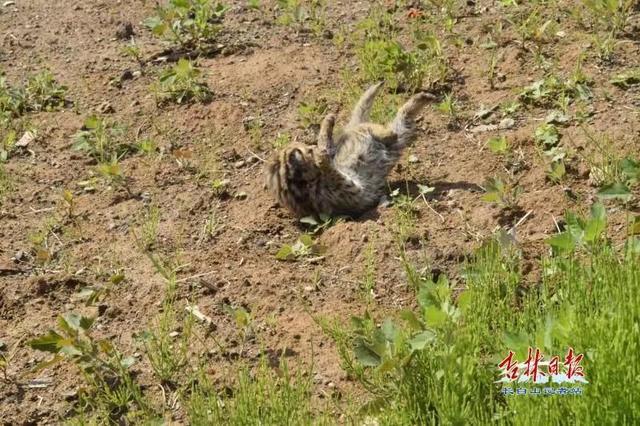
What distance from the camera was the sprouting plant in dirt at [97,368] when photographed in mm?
4562

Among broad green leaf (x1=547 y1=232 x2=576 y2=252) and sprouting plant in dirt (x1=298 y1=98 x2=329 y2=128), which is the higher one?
broad green leaf (x1=547 y1=232 x2=576 y2=252)

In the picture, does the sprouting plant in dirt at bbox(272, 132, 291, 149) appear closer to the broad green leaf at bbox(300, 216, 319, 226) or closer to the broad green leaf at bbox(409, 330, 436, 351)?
the broad green leaf at bbox(300, 216, 319, 226)

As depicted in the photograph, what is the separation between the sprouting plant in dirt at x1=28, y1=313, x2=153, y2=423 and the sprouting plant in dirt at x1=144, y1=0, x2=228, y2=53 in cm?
375

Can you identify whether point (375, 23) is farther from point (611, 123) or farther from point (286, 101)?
point (611, 123)

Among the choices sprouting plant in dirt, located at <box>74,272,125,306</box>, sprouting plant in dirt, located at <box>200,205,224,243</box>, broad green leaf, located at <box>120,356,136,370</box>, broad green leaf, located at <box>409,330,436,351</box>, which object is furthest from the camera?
sprouting plant in dirt, located at <box>200,205,224,243</box>

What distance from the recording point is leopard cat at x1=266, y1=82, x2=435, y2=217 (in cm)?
613

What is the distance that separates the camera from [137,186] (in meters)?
6.57

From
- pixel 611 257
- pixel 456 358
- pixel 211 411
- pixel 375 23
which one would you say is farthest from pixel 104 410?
pixel 375 23

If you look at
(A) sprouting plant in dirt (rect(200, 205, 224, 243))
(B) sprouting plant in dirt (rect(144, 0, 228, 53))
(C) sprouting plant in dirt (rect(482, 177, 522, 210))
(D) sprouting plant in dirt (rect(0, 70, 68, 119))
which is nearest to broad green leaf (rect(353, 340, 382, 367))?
(C) sprouting plant in dirt (rect(482, 177, 522, 210))

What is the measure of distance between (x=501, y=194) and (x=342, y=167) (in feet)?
4.61

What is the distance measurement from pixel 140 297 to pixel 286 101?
7.92 ft

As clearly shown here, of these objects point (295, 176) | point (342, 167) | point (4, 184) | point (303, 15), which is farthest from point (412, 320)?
point (303, 15)

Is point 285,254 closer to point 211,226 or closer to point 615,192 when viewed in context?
point 211,226

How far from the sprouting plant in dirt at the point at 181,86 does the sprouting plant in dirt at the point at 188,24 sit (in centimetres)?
66
